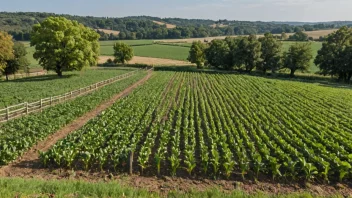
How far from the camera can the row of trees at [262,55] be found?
62.6 m

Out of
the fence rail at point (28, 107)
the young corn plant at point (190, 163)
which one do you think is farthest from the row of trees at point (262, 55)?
the young corn plant at point (190, 163)

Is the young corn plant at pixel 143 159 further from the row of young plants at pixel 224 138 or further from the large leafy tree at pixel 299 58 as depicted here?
the large leafy tree at pixel 299 58

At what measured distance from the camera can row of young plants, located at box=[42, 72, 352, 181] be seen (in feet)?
41.9

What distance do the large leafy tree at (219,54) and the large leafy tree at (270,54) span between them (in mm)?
8657

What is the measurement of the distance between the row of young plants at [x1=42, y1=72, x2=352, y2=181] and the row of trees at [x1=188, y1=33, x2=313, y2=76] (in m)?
32.3

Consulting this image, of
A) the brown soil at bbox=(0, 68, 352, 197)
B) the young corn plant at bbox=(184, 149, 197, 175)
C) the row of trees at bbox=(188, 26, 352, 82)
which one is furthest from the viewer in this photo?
the row of trees at bbox=(188, 26, 352, 82)

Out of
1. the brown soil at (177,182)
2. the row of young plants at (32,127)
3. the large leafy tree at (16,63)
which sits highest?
the large leafy tree at (16,63)

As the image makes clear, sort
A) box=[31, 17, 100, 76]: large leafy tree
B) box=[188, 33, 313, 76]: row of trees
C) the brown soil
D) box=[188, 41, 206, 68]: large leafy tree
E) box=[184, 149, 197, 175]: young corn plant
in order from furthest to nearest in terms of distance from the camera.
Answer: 1. box=[188, 41, 206, 68]: large leafy tree
2. box=[188, 33, 313, 76]: row of trees
3. box=[31, 17, 100, 76]: large leafy tree
4. box=[184, 149, 197, 175]: young corn plant
5. the brown soil

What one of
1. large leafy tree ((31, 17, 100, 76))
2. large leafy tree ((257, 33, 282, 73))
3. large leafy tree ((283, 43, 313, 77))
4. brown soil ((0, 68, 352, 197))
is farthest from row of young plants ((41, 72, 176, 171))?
large leafy tree ((257, 33, 282, 73))

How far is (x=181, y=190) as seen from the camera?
36.1 ft

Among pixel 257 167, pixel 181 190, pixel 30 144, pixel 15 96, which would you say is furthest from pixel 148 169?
pixel 15 96

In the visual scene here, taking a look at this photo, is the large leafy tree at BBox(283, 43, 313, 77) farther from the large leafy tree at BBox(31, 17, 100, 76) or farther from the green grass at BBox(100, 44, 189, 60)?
the green grass at BBox(100, 44, 189, 60)

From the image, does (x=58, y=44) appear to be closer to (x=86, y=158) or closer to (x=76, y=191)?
(x=86, y=158)

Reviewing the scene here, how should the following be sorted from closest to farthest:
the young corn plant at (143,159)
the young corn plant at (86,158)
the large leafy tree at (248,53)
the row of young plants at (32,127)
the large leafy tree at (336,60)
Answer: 1. the young corn plant at (143,159)
2. the young corn plant at (86,158)
3. the row of young plants at (32,127)
4. the large leafy tree at (336,60)
5. the large leafy tree at (248,53)
